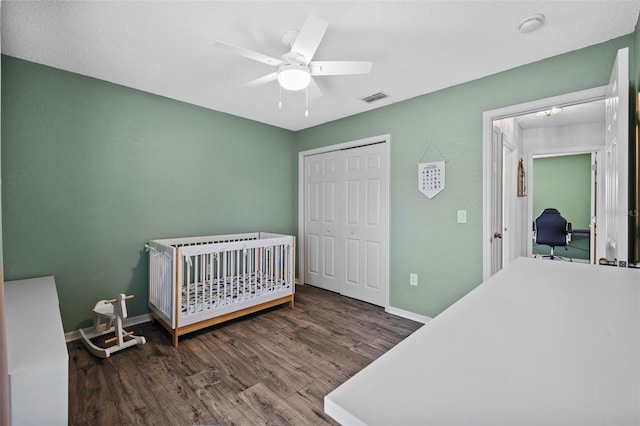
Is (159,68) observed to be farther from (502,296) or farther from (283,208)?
(502,296)

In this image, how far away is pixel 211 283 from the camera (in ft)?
8.46

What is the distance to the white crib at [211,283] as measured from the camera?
2.39m

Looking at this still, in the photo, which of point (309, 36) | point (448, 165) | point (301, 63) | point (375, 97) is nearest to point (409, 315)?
point (448, 165)

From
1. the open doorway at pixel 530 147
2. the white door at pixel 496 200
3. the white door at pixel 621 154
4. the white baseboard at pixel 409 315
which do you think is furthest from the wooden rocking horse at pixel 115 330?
the open doorway at pixel 530 147

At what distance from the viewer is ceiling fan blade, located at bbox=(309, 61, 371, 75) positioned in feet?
5.80

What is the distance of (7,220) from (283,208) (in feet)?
8.78

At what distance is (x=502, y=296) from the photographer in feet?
2.60

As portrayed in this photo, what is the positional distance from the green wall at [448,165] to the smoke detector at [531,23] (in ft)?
1.83

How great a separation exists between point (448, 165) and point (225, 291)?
241 centimetres

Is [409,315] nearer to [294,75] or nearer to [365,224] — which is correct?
[365,224]

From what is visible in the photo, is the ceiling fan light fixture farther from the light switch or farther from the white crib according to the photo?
the light switch

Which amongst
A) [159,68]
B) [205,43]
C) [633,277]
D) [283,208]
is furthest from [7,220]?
[633,277]

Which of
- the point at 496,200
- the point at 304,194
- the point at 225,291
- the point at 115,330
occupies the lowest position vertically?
the point at 115,330

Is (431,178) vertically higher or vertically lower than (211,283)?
higher
